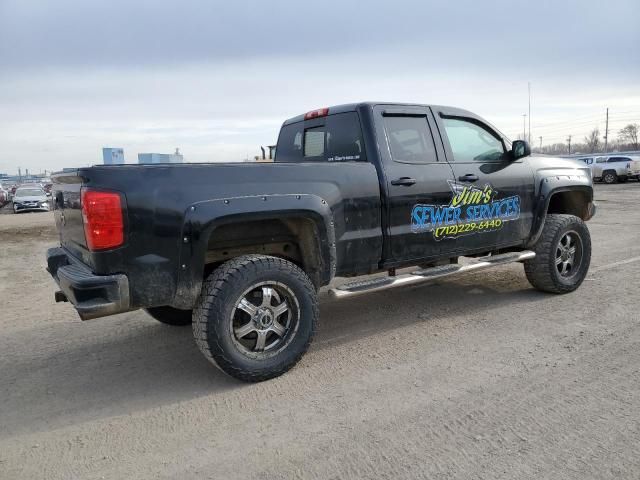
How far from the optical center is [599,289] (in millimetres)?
5645

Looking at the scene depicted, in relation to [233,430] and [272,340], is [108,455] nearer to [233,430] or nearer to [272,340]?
[233,430]

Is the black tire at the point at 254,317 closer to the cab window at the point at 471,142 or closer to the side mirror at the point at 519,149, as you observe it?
the cab window at the point at 471,142

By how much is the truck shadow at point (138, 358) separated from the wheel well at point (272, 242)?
811mm

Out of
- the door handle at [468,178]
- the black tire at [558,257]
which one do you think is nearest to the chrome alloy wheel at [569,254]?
the black tire at [558,257]

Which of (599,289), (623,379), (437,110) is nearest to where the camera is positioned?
(623,379)

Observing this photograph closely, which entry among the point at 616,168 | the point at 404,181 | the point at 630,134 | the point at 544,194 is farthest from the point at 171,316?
the point at 630,134

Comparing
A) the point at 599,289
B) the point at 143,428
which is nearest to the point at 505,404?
the point at 143,428

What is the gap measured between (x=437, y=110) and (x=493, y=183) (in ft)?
2.90

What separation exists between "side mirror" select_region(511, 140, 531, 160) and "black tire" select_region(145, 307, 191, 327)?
3.56 meters

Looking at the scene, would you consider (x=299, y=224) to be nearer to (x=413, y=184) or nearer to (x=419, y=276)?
(x=413, y=184)

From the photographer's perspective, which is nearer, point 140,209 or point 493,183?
point 140,209

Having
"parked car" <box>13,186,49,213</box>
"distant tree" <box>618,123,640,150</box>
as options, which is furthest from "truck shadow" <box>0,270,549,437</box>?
"distant tree" <box>618,123,640,150</box>

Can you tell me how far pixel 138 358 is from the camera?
13.6 feet

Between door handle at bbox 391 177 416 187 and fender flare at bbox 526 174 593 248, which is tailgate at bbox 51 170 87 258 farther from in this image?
fender flare at bbox 526 174 593 248
